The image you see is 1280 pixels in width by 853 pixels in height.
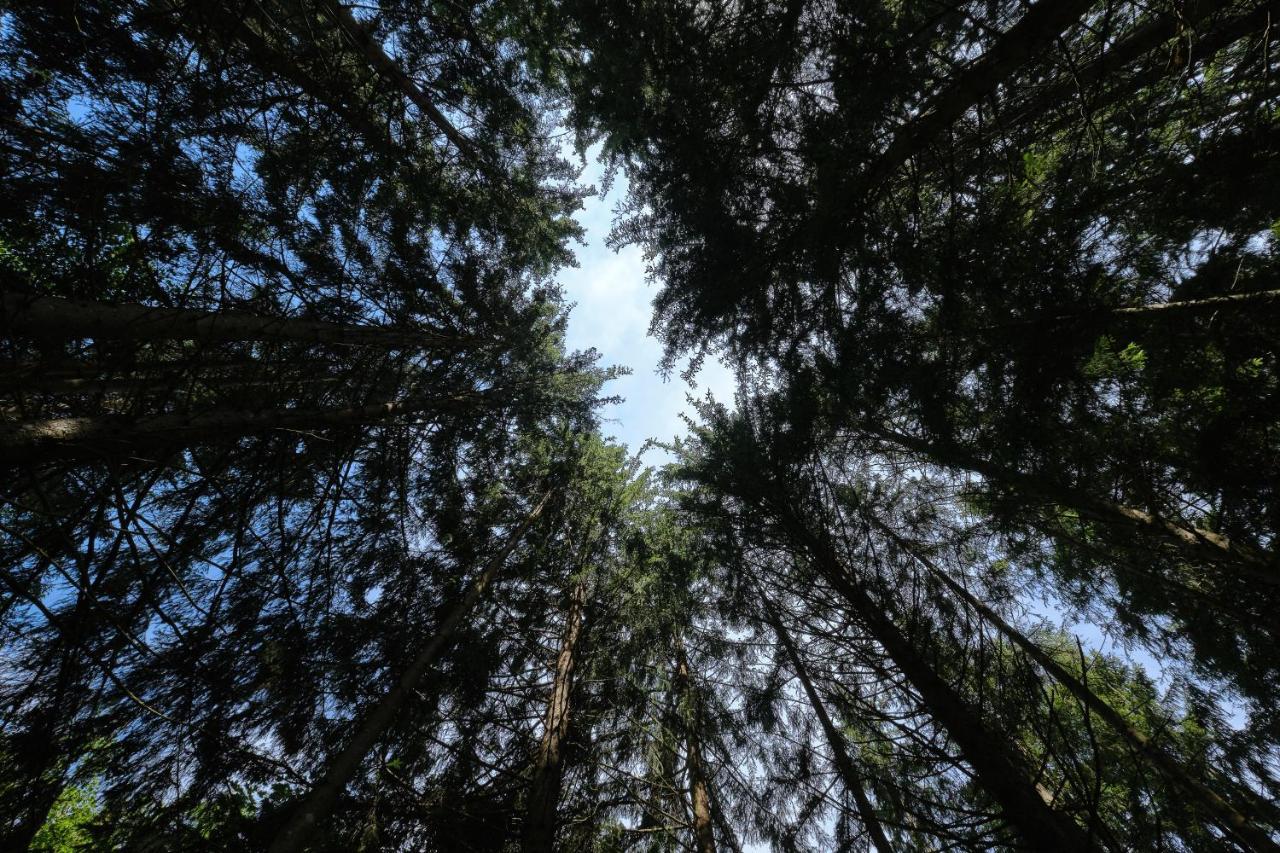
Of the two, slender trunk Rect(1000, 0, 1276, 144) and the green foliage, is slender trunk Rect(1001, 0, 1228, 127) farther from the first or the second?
the green foliage

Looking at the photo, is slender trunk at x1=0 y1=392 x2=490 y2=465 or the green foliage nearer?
slender trunk at x1=0 y1=392 x2=490 y2=465

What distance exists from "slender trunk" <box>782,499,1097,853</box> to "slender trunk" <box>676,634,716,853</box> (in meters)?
3.32

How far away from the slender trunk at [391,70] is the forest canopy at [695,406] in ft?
0.16

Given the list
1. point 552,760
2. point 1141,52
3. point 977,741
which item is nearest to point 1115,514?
point 977,741

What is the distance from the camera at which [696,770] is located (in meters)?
6.29

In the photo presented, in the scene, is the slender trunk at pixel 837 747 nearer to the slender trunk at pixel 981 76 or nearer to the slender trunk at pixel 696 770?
the slender trunk at pixel 696 770

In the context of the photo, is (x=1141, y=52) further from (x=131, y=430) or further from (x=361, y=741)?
(x=361, y=741)

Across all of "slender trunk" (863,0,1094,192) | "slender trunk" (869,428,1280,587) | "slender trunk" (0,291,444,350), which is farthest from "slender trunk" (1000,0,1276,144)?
"slender trunk" (0,291,444,350)

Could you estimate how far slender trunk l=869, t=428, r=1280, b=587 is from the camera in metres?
5.02

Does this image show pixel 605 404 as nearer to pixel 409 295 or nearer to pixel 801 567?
pixel 409 295

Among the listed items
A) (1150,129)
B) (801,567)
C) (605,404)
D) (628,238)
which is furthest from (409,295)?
(1150,129)

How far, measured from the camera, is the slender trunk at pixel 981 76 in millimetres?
2867

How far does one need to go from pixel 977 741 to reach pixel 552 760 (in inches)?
162

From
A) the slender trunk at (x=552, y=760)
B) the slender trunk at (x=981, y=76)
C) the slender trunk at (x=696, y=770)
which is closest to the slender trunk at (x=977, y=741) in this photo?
the slender trunk at (x=696, y=770)
